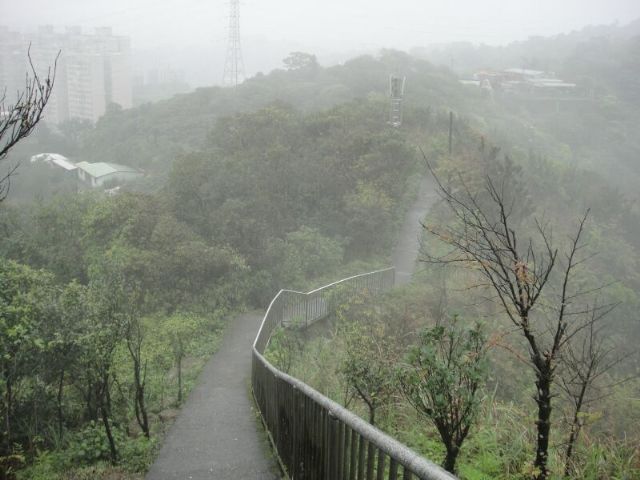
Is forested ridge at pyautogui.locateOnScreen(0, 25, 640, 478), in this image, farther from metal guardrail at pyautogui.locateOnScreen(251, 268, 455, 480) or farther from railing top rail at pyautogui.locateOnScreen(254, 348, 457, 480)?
railing top rail at pyautogui.locateOnScreen(254, 348, 457, 480)

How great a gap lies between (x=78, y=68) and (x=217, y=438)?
276ft

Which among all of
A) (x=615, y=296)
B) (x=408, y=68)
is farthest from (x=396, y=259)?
(x=408, y=68)

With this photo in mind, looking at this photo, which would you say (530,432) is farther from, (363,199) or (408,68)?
(408,68)

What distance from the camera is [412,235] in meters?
22.1

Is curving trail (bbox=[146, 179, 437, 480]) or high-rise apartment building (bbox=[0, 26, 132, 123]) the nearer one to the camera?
curving trail (bbox=[146, 179, 437, 480])

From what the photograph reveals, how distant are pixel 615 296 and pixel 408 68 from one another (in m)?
44.0

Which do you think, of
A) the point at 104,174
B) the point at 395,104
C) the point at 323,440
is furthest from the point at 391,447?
the point at 104,174

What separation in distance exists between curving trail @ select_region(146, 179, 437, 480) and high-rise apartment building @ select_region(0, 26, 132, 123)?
75.8 meters

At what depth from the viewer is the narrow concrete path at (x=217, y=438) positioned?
5922mm

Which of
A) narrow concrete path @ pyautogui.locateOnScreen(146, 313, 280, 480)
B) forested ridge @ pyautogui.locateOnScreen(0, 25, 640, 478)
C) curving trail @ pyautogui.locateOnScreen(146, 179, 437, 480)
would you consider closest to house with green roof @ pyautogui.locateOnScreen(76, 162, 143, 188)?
forested ridge @ pyautogui.locateOnScreen(0, 25, 640, 478)

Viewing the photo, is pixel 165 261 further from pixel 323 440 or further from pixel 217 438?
pixel 323 440

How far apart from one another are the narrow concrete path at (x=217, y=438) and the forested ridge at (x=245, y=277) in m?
0.44

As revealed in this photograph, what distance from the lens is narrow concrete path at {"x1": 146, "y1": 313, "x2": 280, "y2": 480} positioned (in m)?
5.92

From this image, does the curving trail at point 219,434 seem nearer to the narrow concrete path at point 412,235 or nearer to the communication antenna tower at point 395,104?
the narrow concrete path at point 412,235
